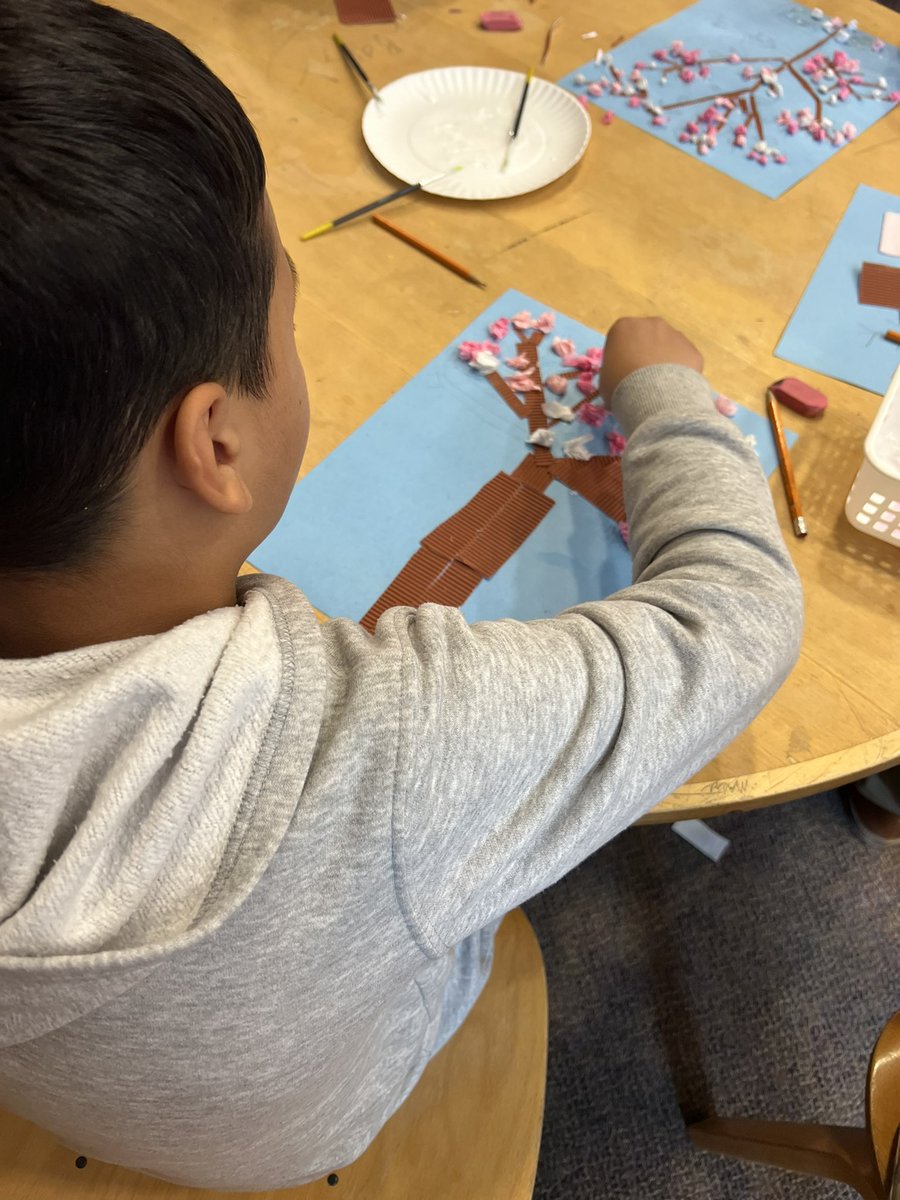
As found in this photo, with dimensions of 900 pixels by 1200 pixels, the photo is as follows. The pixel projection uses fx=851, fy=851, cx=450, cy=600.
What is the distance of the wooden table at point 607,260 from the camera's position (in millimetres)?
684

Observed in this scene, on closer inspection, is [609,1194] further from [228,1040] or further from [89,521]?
[89,521]

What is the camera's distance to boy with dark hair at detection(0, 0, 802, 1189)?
1.19ft

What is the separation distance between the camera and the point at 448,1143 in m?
0.73

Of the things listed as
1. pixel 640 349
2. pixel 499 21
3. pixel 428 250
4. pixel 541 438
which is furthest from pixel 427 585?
pixel 499 21

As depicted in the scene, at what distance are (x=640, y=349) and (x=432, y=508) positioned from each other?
10.2 inches

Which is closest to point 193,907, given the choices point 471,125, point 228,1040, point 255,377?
point 228,1040

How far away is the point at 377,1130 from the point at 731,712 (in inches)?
17.5

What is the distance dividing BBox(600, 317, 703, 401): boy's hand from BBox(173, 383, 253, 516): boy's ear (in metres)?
0.47

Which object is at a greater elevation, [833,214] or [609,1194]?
[833,214]

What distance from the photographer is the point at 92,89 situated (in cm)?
36

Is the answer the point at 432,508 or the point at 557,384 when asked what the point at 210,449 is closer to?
the point at 432,508

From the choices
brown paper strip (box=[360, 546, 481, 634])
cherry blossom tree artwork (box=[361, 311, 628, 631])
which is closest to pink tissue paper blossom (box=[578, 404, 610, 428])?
cherry blossom tree artwork (box=[361, 311, 628, 631])

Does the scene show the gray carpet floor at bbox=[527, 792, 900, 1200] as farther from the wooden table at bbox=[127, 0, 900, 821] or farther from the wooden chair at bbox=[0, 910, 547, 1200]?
the wooden table at bbox=[127, 0, 900, 821]

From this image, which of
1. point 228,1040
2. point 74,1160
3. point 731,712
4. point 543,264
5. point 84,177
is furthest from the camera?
point 543,264
